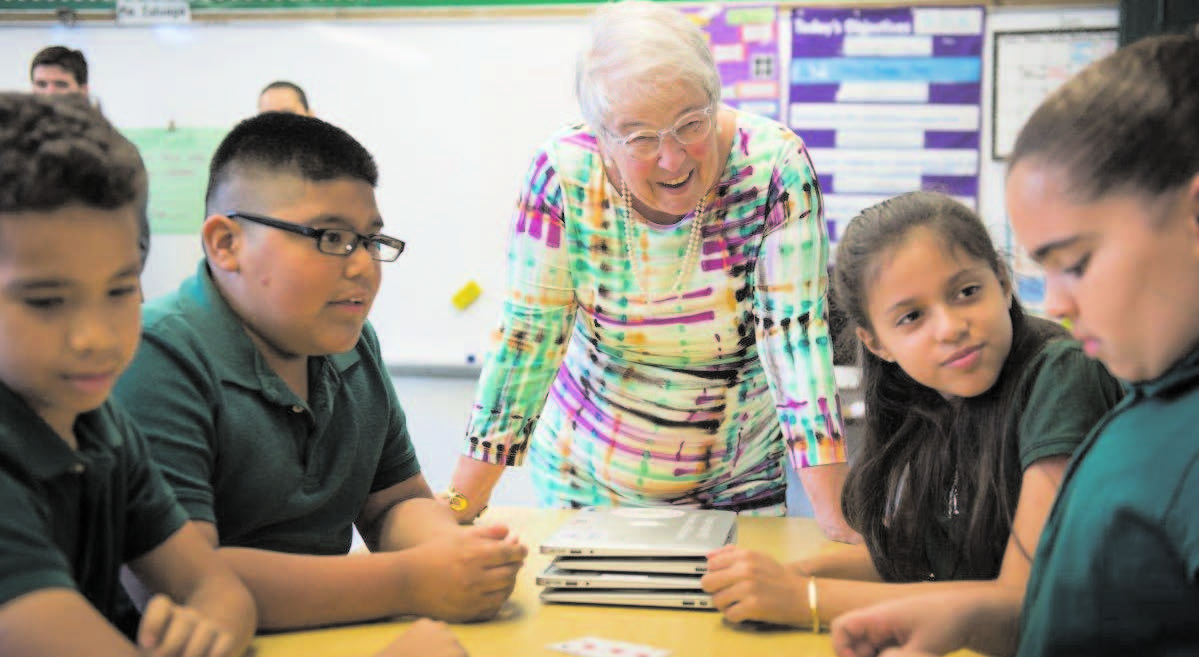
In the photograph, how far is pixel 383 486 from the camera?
1.61 m

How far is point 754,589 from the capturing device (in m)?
1.25

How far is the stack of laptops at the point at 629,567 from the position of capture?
133 cm

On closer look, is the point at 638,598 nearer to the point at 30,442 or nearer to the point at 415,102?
the point at 30,442

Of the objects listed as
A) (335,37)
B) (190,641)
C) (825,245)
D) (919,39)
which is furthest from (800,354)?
(335,37)

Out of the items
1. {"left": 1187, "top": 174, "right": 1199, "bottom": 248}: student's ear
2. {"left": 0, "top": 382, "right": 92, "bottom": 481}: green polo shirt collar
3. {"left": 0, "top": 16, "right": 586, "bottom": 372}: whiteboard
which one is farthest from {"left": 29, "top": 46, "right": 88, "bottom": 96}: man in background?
{"left": 1187, "top": 174, "right": 1199, "bottom": 248}: student's ear

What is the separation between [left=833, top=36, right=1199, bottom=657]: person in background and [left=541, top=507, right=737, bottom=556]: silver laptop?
565 millimetres

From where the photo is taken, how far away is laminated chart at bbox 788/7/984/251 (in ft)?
11.9

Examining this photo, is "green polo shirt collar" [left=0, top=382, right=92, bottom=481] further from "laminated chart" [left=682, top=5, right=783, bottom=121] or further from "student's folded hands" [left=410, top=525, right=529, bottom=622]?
"laminated chart" [left=682, top=5, right=783, bottom=121]

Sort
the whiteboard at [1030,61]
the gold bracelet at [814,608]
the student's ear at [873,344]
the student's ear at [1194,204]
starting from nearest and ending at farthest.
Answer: the student's ear at [1194,204]
the gold bracelet at [814,608]
the student's ear at [873,344]
the whiteboard at [1030,61]

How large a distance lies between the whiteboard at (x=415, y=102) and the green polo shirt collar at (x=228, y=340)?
255 cm

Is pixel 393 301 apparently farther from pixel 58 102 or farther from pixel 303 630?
pixel 58 102

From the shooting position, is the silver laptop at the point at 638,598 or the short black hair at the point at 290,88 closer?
the silver laptop at the point at 638,598

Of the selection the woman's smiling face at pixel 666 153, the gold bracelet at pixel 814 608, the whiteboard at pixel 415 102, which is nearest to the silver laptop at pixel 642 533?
the gold bracelet at pixel 814 608

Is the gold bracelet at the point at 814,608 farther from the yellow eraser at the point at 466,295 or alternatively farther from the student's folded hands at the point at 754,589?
the yellow eraser at the point at 466,295
